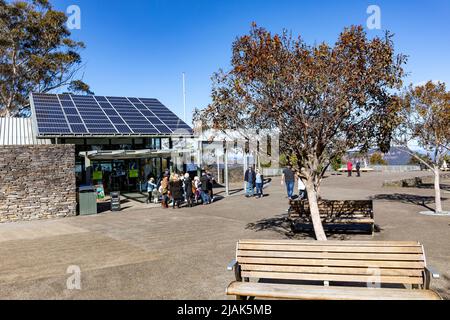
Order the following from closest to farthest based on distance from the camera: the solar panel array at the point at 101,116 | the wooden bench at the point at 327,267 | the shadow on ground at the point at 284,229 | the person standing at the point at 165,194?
the wooden bench at the point at 327,267, the shadow on ground at the point at 284,229, the person standing at the point at 165,194, the solar panel array at the point at 101,116

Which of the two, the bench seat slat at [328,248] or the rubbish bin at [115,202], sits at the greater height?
the bench seat slat at [328,248]

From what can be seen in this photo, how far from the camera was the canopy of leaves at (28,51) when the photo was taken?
32.5m

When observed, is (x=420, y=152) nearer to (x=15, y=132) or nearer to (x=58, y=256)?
(x=58, y=256)

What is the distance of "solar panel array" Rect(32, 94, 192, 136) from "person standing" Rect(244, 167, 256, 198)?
14.4ft

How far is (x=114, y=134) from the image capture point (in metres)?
20.2

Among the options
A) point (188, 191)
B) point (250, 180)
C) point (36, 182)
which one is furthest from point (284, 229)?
point (36, 182)

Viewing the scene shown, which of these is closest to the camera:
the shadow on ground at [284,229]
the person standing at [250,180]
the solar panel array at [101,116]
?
the shadow on ground at [284,229]

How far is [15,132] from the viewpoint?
2120cm

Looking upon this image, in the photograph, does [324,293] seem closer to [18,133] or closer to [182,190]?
[182,190]

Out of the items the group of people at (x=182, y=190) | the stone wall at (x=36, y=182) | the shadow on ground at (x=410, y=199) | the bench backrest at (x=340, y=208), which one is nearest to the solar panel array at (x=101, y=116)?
the stone wall at (x=36, y=182)

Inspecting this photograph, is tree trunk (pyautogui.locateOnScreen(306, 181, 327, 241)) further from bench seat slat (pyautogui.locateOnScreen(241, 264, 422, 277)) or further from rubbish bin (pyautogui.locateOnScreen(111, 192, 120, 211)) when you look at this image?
rubbish bin (pyautogui.locateOnScreen(111, 192, 120, 211))

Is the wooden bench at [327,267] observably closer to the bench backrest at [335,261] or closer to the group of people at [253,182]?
the bench backrest at [335,261]

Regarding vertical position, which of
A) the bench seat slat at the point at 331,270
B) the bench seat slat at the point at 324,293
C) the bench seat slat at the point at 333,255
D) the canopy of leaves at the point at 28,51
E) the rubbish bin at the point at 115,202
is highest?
the canopy of leaves at the point at 28,51

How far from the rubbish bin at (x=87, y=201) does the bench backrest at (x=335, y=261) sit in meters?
12.1
